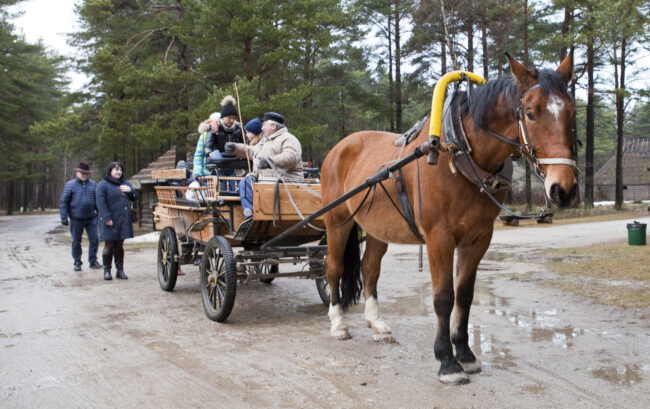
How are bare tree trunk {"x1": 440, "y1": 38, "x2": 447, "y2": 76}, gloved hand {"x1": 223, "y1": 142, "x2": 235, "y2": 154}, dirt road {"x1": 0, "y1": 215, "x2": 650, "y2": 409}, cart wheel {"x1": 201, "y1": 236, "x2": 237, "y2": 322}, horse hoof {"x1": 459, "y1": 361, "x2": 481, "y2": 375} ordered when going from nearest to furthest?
dirt road {"x1": 0, "y1": 215, "x2": 650, "y2": 409}, horse hoof {"x1": 459, "y1": 361, "x2": 481, "y2": 375}, cart wheel {"x1": 201, "y1": 236, "x2": 237, "y2": 322}, gloved hand {"x1": 223, "y1": 142, "x2": 235, "y2": 154}, bare tree trunk {"x1": 440, "y1": 38, "x2": 447, "y2": 76}

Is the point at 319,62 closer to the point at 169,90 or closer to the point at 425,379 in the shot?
the point at 169,90

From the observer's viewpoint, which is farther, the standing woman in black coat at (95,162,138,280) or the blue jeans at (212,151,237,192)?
the standing woman in black coat at (95,162,138,280)

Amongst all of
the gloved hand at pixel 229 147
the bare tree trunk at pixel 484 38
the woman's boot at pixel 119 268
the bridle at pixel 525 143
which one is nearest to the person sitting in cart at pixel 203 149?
the gloved hand at pixel 229 147

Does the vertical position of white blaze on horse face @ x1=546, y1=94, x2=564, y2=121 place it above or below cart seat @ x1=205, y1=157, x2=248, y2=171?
above

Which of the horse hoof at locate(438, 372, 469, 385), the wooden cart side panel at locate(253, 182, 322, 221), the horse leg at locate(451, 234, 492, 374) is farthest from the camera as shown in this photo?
the wooden cart side panel at locate(253, 182, 322, 221)

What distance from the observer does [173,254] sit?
7.34 m

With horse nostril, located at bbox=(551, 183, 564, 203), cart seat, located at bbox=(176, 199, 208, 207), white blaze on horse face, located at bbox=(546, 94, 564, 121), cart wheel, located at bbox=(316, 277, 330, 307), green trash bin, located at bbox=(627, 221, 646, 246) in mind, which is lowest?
cart wheel, located at bbox=(316, 277, 330, 307)

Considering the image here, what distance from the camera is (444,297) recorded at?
3.80m

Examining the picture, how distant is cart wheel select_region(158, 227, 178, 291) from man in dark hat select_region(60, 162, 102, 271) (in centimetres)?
306

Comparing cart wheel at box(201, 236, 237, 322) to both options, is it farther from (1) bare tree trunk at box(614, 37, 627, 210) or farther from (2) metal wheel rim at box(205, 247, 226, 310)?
(1) bare tree trunk at box(614, 37, 627, 210)

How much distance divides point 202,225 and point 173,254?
1140mm

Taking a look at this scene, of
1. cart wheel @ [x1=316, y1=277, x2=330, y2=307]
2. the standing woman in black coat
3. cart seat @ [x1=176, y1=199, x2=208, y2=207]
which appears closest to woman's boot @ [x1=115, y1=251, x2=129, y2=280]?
the standing woman in black coat

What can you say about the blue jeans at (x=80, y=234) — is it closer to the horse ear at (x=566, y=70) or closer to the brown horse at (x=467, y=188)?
the brown horse at (x=467, y=188)

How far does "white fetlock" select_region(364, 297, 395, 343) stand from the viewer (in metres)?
4.82
